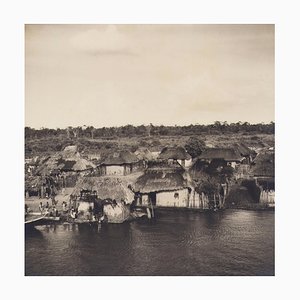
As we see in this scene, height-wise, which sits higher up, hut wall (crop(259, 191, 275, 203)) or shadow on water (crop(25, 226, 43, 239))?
hut wall (crop(259, 191, 275, 203))

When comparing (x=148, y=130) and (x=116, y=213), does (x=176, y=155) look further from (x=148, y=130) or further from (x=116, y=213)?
(x=116, y=213)

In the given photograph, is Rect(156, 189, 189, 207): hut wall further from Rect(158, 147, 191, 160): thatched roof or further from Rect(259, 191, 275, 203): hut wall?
Rect(259, 191, 275, 203): hut wall

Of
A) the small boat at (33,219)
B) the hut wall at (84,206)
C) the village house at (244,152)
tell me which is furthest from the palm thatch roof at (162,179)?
the small boat at (33,219)

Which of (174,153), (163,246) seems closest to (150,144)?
(174,153)

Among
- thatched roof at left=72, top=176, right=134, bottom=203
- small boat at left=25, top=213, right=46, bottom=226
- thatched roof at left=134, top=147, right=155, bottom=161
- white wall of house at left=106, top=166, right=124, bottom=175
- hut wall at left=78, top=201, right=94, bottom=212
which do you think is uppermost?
thatched roof at left=134, top=147, right=155, bottom=161

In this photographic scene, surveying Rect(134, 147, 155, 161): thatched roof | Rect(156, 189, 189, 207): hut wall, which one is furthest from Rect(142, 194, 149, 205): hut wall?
Rect(134, 147, 155, 161): thatched roof
